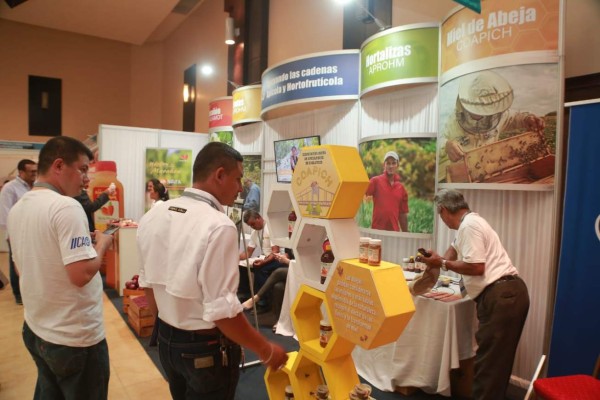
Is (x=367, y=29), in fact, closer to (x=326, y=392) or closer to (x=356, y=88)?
(x=356, y=88)

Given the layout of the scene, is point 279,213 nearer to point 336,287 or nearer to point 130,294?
point 336,287

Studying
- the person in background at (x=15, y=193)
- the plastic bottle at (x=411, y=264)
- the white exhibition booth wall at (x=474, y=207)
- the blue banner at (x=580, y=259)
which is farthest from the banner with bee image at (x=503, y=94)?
the person in background at (x=15, y=193)

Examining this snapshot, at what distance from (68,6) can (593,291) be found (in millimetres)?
11190

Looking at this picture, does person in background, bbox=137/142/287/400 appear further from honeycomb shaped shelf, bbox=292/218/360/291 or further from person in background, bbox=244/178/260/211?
person in background, bbox=244/178/260/211

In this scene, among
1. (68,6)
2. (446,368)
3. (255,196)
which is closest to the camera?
(446,368)

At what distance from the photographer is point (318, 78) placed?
458 centimetres

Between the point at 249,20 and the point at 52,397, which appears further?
the point at 249,20

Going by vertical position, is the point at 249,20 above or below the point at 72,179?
above

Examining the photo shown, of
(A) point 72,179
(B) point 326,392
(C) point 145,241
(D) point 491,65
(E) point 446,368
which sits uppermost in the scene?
(D) point 491,65

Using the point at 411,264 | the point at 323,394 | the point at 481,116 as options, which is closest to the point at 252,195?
the point at 411,264

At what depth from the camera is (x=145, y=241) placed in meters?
1.57

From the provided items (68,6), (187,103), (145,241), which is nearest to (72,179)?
(145,241)

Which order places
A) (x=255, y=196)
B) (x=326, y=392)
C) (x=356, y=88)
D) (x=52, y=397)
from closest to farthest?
(x=52, y=397) < (x=326, y=392) < (x=356, y=88) < (x=255, y=196)

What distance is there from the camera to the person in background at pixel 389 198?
12.6 ft
